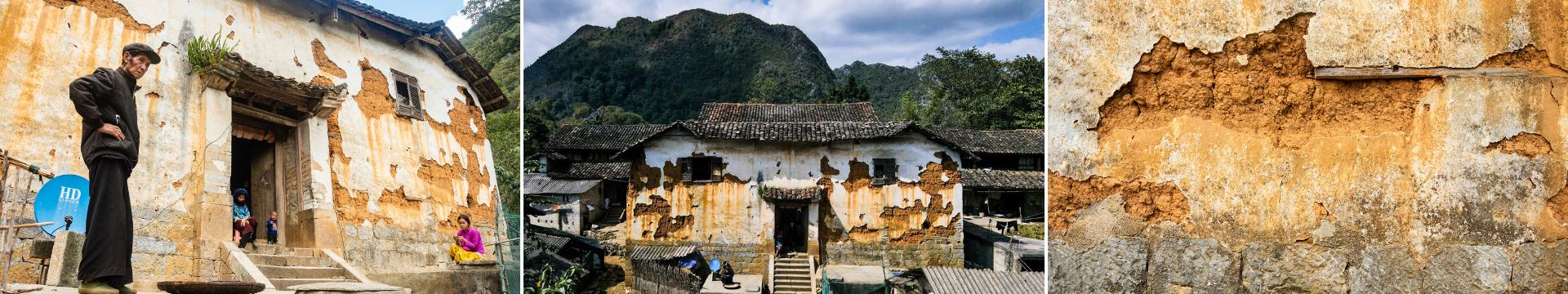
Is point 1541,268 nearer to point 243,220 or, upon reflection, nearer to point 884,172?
point 243,220

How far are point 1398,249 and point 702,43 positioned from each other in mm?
37047

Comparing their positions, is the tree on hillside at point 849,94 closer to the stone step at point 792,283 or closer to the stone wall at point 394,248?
the stone step at point 792,283

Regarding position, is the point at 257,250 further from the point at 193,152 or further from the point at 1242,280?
the point at 1242,280

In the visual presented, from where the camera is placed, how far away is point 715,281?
11961 mm

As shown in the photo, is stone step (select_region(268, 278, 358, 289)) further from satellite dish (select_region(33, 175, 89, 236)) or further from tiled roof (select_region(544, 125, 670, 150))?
tiled roof (select_region(544, 125, 670, 150))

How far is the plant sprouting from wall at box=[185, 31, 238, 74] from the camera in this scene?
3672 mm

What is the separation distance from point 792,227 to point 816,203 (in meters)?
0.72

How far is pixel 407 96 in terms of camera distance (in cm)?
520

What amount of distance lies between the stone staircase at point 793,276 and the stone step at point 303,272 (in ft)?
28.4

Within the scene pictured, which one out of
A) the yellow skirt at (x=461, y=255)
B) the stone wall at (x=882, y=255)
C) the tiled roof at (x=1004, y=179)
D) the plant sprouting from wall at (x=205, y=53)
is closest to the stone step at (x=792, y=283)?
the stone wall at (x=882, y=255)

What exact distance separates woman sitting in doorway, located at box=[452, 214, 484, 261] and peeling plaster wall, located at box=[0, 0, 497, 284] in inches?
3.6

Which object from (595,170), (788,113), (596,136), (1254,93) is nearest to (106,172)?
(1254,93)

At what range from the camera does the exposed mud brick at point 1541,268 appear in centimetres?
256

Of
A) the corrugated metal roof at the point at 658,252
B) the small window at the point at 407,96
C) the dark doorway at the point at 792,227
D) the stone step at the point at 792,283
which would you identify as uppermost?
the small window at the point at 407,96
